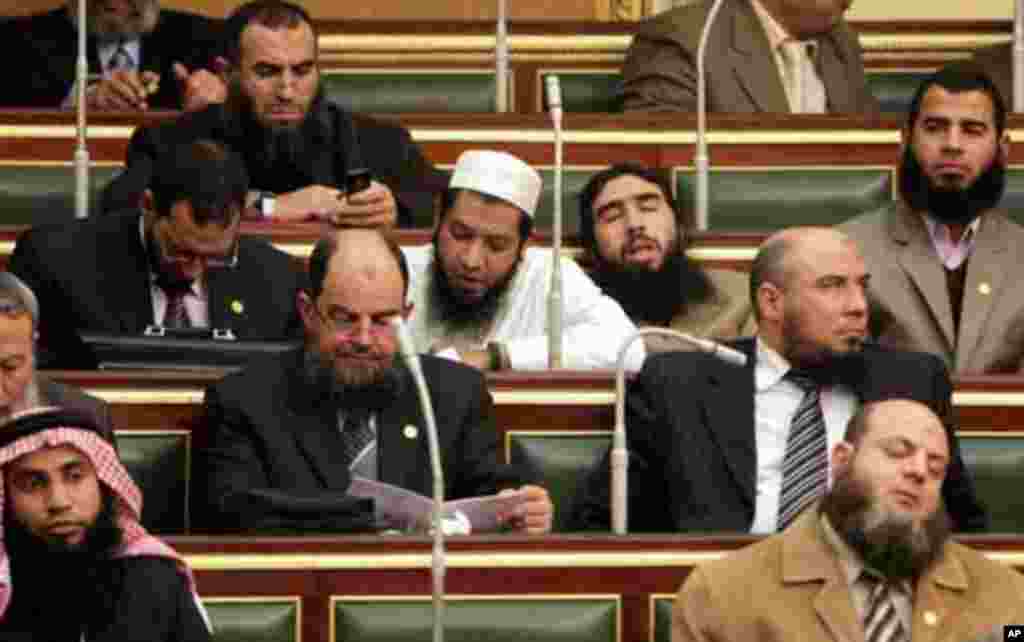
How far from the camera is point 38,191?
13367mm

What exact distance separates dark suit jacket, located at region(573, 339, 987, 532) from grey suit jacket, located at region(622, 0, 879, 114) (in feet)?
8.36

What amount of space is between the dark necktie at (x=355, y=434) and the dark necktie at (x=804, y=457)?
101 centimetres

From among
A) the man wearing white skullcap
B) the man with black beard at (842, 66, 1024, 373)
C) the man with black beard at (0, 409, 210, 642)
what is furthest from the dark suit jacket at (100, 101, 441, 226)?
the man with black beard at (0, 409, 210, 642)

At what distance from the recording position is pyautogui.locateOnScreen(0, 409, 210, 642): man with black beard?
10.0 meters

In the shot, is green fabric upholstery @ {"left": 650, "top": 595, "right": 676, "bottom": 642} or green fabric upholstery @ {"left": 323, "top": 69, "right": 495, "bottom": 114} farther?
green fabric upholstery @ {"left": 323, "top": 69, "right": 495, "bottom": 114}

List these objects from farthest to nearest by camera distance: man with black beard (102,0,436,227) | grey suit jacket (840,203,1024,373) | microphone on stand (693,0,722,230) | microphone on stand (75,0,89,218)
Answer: microphone on stand (693,0,722,230) → microphone on stand (75,0,89,218) → man with black beard (102,0,436,227) → grey suit jacket (840,203,1024,373)

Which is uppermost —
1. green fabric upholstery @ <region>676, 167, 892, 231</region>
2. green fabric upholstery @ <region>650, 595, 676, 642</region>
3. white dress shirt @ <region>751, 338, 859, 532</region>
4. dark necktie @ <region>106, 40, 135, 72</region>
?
dark necktie @ <region>106, 40, 135, 72</region>

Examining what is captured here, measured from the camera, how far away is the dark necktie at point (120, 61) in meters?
14.1

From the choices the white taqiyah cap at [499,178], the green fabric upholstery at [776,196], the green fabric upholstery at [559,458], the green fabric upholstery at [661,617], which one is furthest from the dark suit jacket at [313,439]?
the green fabric upholstery at [776,196]

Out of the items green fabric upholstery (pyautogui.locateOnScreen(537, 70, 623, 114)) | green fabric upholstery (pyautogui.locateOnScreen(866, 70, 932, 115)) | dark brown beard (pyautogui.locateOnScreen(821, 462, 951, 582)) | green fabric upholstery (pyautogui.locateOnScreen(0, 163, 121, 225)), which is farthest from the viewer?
green fabric upholstery (pyautogui.locateOnScreen(866, 70, 932, 115))

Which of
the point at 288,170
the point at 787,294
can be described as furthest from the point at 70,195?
the point at 787,294

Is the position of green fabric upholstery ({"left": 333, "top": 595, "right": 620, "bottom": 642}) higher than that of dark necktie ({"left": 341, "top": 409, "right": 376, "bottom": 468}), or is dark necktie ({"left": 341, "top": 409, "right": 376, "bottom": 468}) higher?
dark necktie ({"left": 341, "top": 409, "right": 376, "bottom": 468})

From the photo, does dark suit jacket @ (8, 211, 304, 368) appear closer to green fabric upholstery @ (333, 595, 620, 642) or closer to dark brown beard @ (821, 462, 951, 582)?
green fabric upholstery @ (333, 595, 620, 642)

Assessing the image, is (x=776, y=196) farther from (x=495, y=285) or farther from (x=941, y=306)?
(x=495, y=285)
